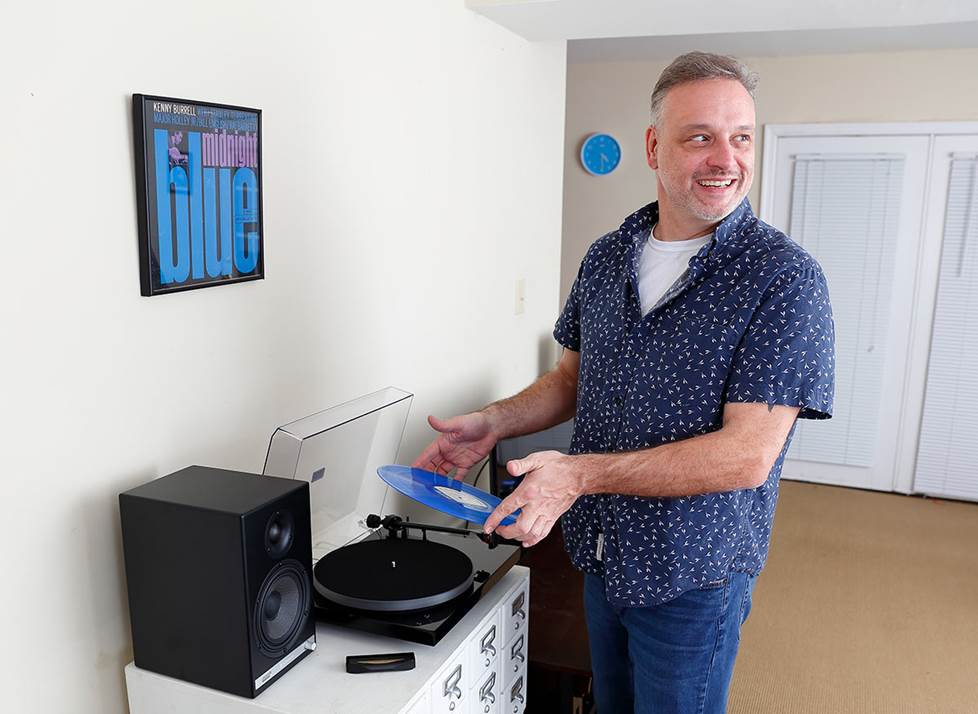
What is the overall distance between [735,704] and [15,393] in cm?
249

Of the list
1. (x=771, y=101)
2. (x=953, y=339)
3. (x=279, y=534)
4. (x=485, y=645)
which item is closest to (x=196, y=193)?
(x=279, y=534)

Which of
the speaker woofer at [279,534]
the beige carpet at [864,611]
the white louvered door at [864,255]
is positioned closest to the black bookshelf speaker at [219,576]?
the speaker woofer at [279,534]

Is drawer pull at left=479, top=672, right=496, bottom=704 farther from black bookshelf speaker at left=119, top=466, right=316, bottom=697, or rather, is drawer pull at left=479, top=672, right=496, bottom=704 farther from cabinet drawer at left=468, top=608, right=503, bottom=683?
black bookshelf speaker at left=119, top=466, right=316, bottom=697

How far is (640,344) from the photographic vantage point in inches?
61.4

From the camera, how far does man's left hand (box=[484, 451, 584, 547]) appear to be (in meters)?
1.35

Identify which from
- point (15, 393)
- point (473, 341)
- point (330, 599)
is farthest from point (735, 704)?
point (15, 393)

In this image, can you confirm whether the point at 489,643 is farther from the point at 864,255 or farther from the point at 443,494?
the point at 864,255

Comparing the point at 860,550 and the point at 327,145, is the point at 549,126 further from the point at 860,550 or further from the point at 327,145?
the point at 860,550

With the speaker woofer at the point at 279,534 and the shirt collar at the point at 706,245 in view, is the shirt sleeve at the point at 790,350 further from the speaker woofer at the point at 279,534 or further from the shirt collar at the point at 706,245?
the speaker woofer at the point at 279,534

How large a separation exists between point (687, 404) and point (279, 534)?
0.72 meters

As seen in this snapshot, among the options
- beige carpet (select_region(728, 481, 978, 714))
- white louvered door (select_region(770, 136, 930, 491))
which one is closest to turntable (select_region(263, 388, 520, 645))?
beige carpet (select_region(728, 481, 978, 714))

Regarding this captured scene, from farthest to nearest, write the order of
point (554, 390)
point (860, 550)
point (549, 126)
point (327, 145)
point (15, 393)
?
point (860, 550) < point (549, 126) < point (554, 390) < point (327, 145) < point (15, 393)

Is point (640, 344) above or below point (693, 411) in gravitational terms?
above

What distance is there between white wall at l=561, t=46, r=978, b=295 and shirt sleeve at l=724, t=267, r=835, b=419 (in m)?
3.41
